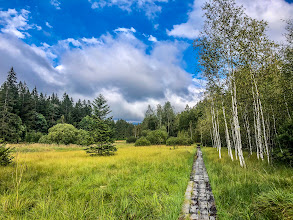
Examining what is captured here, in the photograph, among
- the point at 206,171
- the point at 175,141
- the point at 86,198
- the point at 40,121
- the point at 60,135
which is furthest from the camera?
the point at 40,121

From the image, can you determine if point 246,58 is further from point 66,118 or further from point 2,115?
point 66,118

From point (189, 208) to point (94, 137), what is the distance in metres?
13.5

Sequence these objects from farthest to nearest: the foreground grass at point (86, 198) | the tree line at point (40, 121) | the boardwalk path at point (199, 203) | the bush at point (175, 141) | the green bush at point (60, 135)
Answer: the bush at point (175, 141) < the green bush at point (60, 135) < the tree line at point (40, 121) < the boardwalk path at point (199, 203) < the foreground grass at point (86, 198)

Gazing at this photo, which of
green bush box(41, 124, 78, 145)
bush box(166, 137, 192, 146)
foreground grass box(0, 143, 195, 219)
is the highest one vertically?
green bush box(41, 124, 78, 145)

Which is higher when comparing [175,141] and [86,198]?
[86,198]

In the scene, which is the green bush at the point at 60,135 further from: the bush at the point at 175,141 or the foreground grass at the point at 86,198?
the foreground grass at the point at 86,198

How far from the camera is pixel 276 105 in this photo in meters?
11.3

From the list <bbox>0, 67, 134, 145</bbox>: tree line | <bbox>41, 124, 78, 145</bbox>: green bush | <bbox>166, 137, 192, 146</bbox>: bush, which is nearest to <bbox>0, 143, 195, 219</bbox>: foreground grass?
<bbox>0, 67, 134, 145</bbox>: tree line

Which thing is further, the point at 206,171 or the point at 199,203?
the point at 206,171

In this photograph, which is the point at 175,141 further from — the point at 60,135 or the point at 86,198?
the point at 86,198

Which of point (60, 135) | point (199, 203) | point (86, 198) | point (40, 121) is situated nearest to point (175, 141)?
point (60, 135)

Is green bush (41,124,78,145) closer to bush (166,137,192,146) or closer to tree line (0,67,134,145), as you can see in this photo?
tree line (0,67,134,145)

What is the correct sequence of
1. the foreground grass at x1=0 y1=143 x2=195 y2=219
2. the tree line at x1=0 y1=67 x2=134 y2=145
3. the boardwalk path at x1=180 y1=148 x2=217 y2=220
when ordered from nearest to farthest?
the foreground grass at x1=0 y1=143 x2=195 y2=219, the boardwalk path at x1=180 y1=148 x2=217 y2=220, the tree line at x1=0 y1=67 x2=134 y2=145

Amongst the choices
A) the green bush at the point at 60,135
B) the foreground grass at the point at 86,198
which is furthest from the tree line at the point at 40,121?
the foreground grass at the point at 86,198
